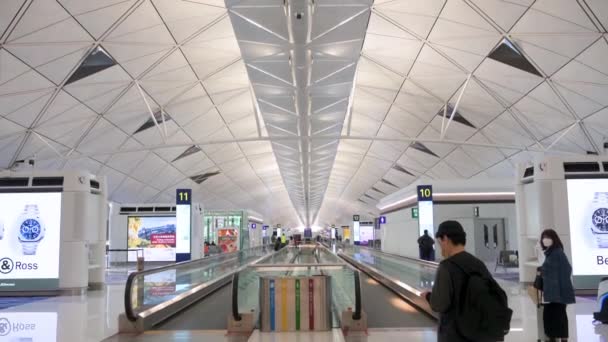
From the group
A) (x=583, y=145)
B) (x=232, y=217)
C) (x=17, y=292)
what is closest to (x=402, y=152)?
(x=232, y=217)

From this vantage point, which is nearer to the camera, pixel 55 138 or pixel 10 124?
pixel 10 124

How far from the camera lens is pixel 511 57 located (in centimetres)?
2225

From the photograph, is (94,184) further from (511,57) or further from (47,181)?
(511,57)

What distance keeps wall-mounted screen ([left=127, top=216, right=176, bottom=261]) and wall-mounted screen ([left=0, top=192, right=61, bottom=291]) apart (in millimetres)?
19633

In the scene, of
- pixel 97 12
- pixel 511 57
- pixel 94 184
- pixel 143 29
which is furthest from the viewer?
pixel 511 57

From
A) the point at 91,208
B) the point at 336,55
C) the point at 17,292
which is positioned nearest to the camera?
the point at 17,292

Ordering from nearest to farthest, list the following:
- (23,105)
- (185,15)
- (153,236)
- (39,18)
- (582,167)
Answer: (582,167), (39,18), (185,15), (23,105), (153,236)

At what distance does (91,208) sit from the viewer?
63.0 ft

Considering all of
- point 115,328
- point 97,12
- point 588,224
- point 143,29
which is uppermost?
point 143,29

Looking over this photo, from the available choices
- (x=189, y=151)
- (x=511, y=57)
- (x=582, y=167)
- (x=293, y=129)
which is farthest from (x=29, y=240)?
(x=189, y=151)

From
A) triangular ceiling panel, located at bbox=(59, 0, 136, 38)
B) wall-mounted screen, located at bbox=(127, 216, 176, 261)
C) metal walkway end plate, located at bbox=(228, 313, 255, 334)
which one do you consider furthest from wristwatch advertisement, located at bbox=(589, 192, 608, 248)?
wall-mounted screen, located at bbox=(127, 216, 176, 261)

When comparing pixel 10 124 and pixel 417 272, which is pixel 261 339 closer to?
pixel 417 272

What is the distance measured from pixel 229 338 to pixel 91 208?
11.2m

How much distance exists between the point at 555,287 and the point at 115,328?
8.16 metres
